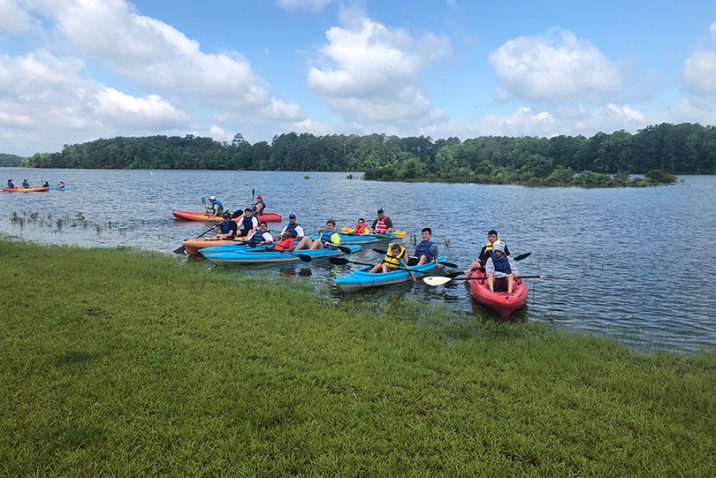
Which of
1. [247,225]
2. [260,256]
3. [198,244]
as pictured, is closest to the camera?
[260,256]

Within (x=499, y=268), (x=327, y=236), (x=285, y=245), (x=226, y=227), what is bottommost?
(x=285, y=245)

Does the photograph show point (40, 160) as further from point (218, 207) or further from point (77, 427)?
point (77, 427)

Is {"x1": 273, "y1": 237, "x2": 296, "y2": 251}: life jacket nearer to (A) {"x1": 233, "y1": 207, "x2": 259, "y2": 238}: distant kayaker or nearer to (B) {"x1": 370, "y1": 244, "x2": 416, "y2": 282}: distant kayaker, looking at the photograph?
(A) {"x1": 233, "y1": 207, "x2": 259, "y2": 238}: distant kayaker

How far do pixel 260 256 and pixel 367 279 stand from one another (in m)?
4.76

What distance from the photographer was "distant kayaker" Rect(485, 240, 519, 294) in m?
11.0

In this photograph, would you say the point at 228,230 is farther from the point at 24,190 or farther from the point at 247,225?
the point at 24,190

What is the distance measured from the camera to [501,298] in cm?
993

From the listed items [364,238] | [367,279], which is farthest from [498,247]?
[364,238]

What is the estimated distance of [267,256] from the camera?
1516 cm

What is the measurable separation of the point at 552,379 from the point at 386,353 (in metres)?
2.29

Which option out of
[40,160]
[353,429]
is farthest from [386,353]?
[40,160]

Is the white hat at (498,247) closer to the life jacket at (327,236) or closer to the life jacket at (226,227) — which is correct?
the life jacket at (327,236)

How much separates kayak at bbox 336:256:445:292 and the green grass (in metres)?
2.76

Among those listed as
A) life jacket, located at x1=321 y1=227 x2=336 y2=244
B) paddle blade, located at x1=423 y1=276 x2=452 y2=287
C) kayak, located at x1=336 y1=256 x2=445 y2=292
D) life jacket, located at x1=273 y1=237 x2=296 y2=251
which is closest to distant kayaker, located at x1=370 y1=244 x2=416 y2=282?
kayak, located at x1=336 y1=256 x2=445 y2=292
